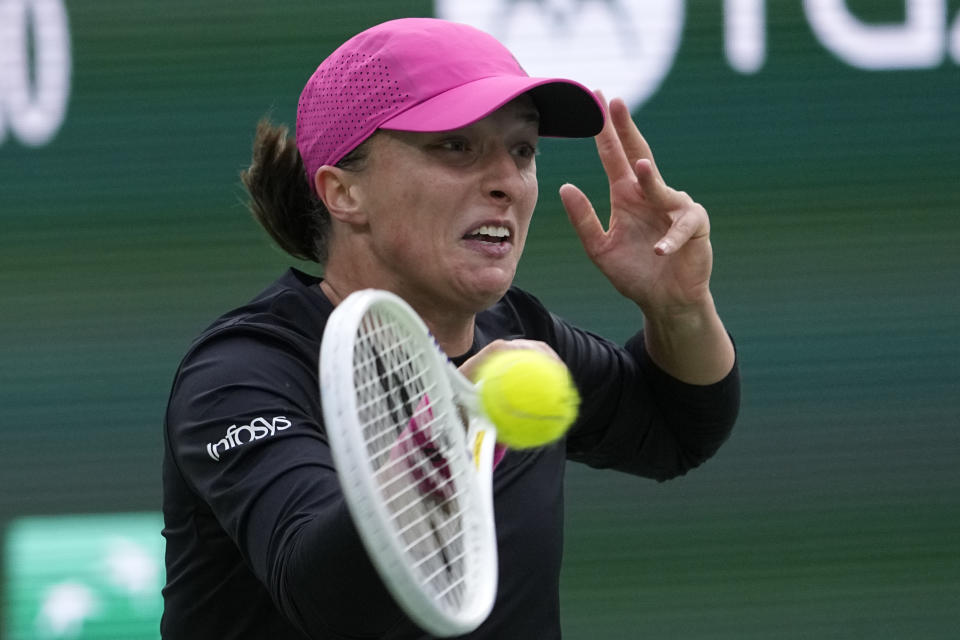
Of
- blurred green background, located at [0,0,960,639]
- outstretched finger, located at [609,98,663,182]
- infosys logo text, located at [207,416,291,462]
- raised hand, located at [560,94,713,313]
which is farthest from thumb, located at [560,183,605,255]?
blurred green background, located at [0,0,960,639]

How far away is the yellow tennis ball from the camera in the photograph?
1521 millimetres

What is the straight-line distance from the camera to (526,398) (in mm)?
1520

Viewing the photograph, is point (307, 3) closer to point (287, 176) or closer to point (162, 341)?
point (162, 341)

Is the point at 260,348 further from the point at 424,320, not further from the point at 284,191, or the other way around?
the point at 284,191

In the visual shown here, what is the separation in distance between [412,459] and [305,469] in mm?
154

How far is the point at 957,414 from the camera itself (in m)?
3.65

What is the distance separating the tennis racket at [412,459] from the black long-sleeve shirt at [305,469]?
73 millimetres

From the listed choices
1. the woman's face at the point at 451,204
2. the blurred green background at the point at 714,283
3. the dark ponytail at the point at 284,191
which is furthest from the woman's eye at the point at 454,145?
the blurred green background at the point at 714,283

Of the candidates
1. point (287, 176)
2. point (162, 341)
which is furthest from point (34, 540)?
point (287, 176)

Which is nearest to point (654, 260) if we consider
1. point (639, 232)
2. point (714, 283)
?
point (639, 232)

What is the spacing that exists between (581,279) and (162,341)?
1083 mm

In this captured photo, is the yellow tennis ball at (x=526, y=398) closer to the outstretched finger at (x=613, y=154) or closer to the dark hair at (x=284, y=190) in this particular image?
the dark hair at (x=284, y=190)

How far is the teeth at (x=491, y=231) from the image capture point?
76.5 inches

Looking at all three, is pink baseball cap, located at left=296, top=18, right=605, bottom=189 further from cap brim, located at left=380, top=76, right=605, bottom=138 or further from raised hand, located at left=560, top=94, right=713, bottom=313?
raised hand, located at left=560, top=94, right=713, bottom=313
